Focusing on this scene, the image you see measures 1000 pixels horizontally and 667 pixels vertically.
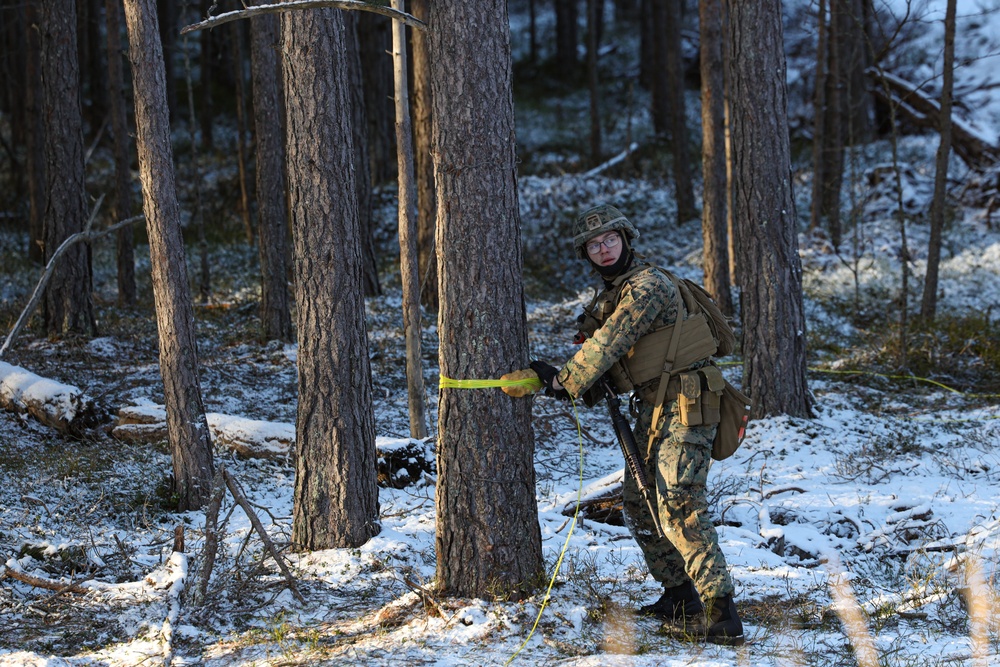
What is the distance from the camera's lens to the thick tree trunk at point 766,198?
8219 mm

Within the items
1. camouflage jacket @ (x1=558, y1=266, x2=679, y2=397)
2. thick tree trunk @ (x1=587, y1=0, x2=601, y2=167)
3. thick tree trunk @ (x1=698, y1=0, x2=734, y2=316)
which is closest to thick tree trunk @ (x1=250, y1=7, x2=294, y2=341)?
thick tree trunk @ (x1=698, y1=0, x2=734, y2=316)

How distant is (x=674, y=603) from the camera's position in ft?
15.3

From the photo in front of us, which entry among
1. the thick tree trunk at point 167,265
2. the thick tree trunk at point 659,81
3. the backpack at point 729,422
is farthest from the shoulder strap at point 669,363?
the thick tree trunk at point 659,81

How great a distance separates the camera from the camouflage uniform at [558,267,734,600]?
4371mm

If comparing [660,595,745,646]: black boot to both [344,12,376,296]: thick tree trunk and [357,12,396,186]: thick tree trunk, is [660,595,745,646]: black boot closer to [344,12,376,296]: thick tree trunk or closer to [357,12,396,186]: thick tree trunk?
[344,12,376,296]: thick tree trunk

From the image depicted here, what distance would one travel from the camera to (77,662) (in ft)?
14.2

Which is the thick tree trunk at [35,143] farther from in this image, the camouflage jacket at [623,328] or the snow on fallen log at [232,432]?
the camouflage jacket at [623,328]

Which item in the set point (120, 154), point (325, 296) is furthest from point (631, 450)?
point (120, 154)

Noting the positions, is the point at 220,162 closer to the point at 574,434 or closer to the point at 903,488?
the point at 574,434

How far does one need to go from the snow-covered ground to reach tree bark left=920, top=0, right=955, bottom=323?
2104 mm

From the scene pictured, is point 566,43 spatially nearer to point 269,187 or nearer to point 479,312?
point 269,187

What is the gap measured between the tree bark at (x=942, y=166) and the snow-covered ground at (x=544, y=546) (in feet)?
6.90

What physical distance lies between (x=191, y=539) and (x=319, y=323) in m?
1.87

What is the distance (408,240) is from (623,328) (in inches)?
151
